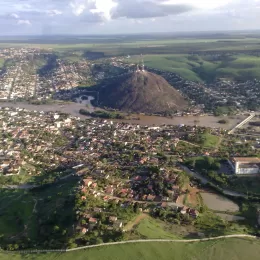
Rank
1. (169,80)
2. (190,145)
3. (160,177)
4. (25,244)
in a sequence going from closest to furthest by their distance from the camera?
(25,244)
(160,177)
(190,145)
(169,80)

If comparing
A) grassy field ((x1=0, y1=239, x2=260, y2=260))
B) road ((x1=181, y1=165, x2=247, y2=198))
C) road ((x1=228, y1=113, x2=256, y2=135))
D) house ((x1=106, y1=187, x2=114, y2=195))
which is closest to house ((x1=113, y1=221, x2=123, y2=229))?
grassy field ((x1=0, y1=239, x2=260, y2=260))

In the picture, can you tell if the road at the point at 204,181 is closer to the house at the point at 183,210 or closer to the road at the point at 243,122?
the house at the point at 183,210

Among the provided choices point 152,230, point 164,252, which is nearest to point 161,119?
point 152,230

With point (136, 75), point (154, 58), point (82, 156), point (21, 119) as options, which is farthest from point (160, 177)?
point (154, 58)

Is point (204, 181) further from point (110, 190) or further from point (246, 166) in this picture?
point (110, 190)

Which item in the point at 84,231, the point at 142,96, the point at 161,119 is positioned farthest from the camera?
the point at 142,96

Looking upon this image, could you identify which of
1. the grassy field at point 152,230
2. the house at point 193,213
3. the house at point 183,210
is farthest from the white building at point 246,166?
the grassy field at point 152,230

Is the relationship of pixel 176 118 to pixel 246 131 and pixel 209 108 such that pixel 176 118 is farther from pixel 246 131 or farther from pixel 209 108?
pixel 246 131
